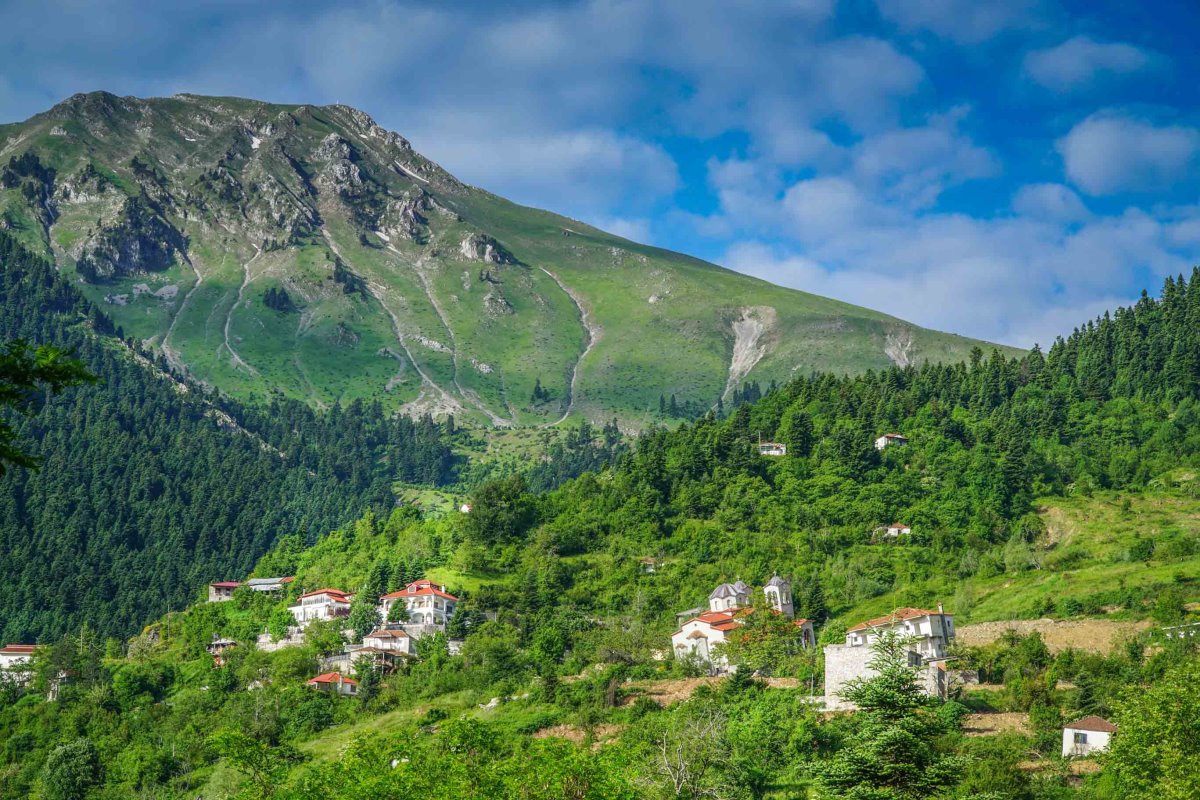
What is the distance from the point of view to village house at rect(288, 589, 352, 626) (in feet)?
418

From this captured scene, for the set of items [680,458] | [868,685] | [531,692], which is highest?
[680,458]

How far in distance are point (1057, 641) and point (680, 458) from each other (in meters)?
58.7

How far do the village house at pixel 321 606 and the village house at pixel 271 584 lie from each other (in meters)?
12.9

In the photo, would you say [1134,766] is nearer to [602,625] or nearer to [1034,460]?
[602,625]

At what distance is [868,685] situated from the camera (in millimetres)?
43094

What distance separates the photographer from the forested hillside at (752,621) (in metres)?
59.2

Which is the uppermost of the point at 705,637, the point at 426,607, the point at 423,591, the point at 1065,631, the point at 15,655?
the point at 1065,631

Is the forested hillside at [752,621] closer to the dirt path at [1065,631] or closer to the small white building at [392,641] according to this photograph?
the dirt path at [1065,631]

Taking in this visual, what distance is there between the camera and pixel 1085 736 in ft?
236

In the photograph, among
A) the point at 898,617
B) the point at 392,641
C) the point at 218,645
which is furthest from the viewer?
the point at 218,645

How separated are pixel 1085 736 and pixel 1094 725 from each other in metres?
0.85

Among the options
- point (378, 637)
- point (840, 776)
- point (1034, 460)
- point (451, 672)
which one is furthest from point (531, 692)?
point (1034, 460)

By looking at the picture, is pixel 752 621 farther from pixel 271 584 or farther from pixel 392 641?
pixel 271 584

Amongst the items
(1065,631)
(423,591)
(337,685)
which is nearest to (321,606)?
(423,591)
